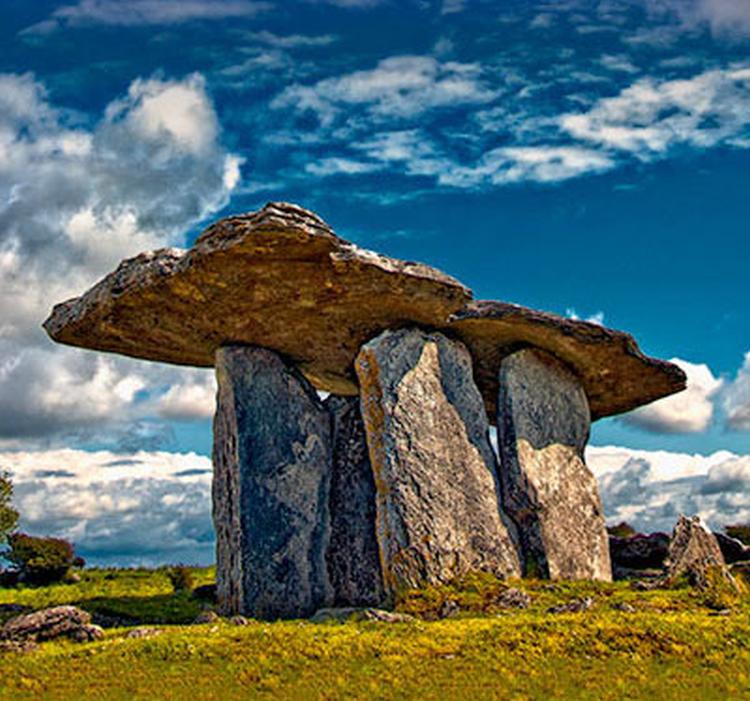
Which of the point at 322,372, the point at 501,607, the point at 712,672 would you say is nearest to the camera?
the point at 712,672

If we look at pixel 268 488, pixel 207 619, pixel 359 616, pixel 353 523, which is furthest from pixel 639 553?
pixel 207 619

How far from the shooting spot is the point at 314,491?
2427 cm

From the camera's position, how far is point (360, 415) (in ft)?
82.9

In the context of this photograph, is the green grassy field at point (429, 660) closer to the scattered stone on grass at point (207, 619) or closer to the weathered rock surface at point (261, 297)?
the scattered stone on grass at point (207, 619)

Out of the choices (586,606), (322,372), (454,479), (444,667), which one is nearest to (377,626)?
(444,667)

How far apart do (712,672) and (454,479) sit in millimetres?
8953

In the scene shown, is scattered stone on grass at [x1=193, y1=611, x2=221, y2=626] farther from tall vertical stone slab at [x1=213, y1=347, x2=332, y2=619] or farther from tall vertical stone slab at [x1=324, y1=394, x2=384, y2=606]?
tall vertical stone slab at [x1=324, y1=394, x2=384, y2=606]

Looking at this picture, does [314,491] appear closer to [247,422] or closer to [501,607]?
[247,422]

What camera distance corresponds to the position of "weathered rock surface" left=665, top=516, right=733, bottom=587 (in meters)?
22.9

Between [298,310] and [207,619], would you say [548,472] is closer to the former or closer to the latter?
[298,310]

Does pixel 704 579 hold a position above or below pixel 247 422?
below

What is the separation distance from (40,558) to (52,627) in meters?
15.6

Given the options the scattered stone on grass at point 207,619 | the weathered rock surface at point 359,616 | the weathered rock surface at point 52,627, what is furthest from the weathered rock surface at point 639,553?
the weathered rock surface at point 52,627

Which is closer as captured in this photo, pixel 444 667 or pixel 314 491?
pixel 444 667
